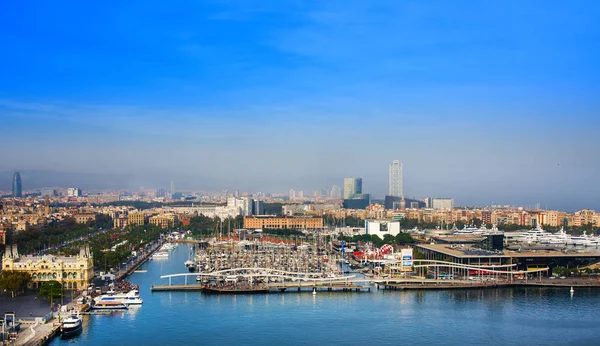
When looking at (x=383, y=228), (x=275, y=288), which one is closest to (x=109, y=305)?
(x=275, y=288)

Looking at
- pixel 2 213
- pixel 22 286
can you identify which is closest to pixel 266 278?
pixel 22 286

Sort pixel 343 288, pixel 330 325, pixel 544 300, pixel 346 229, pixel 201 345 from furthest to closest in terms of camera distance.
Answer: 1. pixel 346 229
2. pixel 343 288
3. pixel 544 300
4. pixel 330 325
5. pixel 201 345

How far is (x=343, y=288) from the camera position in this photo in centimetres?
1378

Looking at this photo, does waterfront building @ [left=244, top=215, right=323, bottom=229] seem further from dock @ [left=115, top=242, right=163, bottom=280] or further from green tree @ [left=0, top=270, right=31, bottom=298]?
green tree @ [left=0, top=270, right=31, bottom=298]

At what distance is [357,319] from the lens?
10781 mm

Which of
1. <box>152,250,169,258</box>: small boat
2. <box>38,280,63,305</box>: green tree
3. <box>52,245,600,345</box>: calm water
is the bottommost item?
<box>52,245,600,345</box>: calm water

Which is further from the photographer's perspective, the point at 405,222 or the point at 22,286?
the point at 405,222

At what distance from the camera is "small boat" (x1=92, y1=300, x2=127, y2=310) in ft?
37.2

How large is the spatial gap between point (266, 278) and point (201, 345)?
5288 millimetres

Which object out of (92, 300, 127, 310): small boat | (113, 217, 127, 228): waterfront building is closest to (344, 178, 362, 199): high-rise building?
(113, 217, 127, 228): waterfront building

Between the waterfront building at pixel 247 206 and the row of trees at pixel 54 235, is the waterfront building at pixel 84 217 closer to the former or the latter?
the row of trees at pixel 54 235

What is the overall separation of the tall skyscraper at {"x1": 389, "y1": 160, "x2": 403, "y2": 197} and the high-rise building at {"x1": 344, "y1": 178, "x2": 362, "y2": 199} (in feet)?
9.96

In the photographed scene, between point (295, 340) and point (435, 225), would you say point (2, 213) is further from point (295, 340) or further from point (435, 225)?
point (295, 340)

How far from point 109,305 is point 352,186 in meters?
47.6
